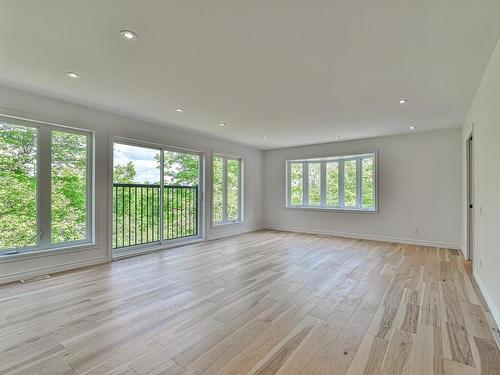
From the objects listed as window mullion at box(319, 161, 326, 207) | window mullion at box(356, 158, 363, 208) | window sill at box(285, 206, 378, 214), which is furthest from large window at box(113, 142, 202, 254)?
window mullion at box(356, 158, 363, 208)

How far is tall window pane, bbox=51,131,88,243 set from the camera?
3.67 metres

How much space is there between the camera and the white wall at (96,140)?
10.8ft

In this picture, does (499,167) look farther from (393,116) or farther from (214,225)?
(214,225)

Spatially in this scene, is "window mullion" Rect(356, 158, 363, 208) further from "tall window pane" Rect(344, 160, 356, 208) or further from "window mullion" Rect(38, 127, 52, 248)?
"window mullion" Rect(38, 127, 52, 248)

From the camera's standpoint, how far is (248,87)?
3.15 metres

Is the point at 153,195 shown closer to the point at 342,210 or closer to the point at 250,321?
the point at 250,321

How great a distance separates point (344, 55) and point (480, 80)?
5.84 feet

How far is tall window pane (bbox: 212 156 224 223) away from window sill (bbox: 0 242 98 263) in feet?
9.12

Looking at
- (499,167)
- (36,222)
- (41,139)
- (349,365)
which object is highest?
(41,139)

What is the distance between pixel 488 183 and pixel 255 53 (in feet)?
8.82

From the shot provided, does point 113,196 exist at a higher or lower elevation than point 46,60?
lower

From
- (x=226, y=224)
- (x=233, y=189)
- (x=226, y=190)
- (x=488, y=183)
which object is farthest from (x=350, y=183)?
(x=488, y=183)

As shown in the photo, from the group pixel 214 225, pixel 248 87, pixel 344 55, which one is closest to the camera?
pixel 344 55

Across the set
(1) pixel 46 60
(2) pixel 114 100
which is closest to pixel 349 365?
(1) pixel 46 60
